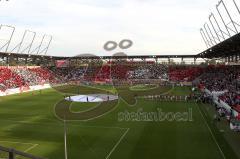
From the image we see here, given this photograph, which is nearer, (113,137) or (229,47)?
(113,137)

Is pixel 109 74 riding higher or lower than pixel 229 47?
lower

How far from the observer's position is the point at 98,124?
35.8 meters

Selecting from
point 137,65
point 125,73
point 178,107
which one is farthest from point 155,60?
point 178,107

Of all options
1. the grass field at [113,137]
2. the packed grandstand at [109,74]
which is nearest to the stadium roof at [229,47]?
the packed grandstand at [109,74]

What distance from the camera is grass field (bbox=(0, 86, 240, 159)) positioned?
977 inches

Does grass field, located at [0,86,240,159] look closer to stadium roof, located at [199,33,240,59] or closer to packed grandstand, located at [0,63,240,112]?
stadium roof, located at [199,33,240,59]

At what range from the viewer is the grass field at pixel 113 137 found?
81.5 feet

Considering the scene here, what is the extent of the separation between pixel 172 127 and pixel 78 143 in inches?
471

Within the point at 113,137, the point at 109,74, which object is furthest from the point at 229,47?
the point at 109,74

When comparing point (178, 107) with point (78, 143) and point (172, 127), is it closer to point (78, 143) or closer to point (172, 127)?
point (172, 127)

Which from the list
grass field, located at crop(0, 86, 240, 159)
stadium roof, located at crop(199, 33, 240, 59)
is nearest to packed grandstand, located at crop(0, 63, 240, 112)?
stadium roof, located at crop(199, 33, 240, 59)

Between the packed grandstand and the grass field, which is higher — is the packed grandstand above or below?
above

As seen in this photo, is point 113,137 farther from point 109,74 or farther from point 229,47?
point 109,74

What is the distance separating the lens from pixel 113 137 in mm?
29828
